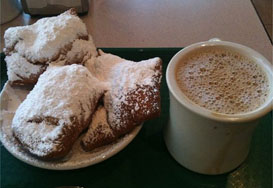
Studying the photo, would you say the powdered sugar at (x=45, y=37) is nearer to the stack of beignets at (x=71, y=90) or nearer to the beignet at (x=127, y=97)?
the stack of beignets at (x=71, y=90)

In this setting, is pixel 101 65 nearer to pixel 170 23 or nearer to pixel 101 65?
pixel 101 65

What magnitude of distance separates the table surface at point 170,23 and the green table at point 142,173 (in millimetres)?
471

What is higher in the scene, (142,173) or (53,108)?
(53,108)

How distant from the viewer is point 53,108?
601 millimetres

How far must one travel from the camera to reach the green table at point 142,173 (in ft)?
2.07

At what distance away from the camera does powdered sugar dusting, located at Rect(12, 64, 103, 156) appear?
59cm

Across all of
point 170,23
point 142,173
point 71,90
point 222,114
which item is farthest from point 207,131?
point 170,23

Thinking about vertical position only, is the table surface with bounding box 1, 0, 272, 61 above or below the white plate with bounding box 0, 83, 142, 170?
below

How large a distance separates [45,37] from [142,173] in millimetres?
392

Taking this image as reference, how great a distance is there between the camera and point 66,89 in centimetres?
62

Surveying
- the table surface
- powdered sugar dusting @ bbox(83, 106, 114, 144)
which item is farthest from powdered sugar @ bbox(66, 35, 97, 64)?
the table surface

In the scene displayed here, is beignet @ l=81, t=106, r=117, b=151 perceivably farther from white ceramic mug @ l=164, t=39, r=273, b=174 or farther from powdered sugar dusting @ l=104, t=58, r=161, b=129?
white ceramic mug @ l=164, t=39, r=273, b=174

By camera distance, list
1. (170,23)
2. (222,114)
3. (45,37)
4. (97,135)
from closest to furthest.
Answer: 1. (222,114)
2. (97,135)
3. (45,37)
4. (170,23)

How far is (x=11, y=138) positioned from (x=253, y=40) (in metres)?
0.86
